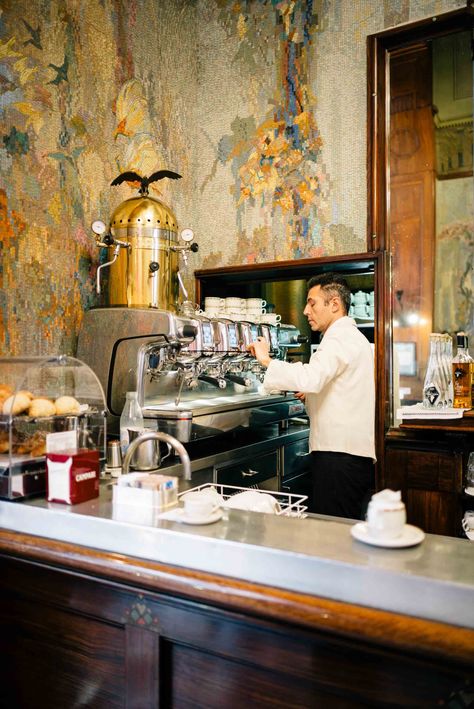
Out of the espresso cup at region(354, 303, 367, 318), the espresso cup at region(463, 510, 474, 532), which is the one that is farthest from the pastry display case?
the espresso cup at region(354, 303, 367, 318)

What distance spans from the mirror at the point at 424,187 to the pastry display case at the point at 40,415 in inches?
86.4

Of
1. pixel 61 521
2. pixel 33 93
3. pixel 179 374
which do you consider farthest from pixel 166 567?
pixel 33 93

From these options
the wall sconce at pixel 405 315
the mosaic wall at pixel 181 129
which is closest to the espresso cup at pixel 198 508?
the mosaic wall at pixel 181 129

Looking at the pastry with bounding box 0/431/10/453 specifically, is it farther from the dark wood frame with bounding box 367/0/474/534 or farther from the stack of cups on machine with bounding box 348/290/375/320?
the stack of cups on machine with bounding box 348/290/375/320

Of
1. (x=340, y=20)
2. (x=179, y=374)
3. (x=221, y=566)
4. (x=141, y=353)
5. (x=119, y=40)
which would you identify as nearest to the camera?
(x=221, y=566)

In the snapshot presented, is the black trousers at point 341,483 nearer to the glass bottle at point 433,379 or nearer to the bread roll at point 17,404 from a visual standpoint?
the glass bottle at point 433,379

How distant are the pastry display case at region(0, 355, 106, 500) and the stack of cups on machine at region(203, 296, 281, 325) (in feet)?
5.70

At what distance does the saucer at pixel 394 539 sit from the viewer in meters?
1.32

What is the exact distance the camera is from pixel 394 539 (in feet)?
4.39

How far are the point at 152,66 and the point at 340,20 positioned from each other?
1311 mm

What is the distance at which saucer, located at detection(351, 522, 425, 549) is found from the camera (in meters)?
1.32

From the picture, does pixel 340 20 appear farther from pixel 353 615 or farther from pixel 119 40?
pixel 353 615

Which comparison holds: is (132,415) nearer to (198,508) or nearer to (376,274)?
(198,508)

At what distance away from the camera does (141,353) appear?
2809mm
